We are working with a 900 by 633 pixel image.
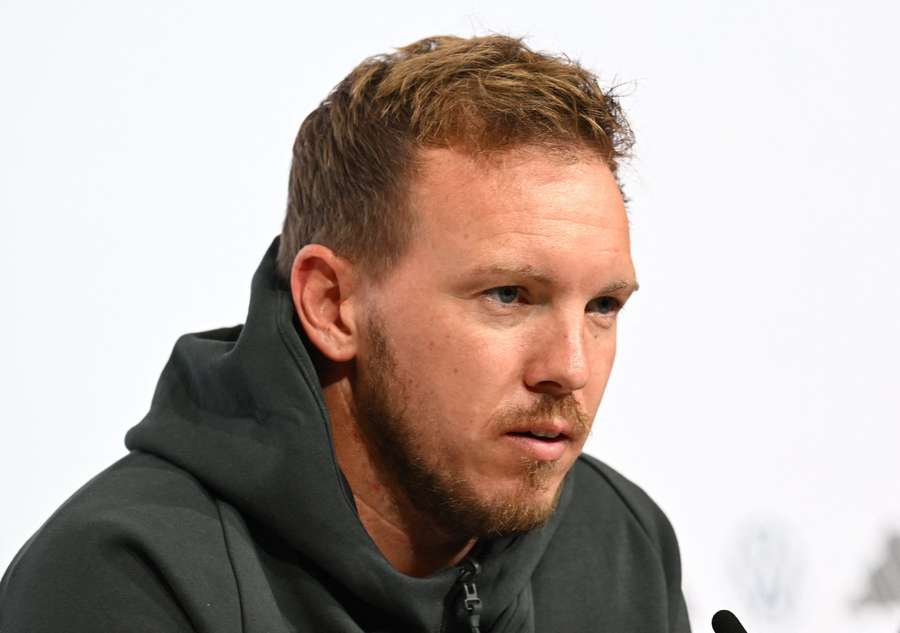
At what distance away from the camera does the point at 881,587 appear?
87.0 inches

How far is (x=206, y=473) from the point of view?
1.37 meters

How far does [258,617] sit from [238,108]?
0.97m

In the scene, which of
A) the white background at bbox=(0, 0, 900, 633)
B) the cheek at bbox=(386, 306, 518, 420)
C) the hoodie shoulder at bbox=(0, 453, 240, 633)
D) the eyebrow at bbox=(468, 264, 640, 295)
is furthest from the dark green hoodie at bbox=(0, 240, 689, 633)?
the white background at bbox=(0, 0, 900, 633)

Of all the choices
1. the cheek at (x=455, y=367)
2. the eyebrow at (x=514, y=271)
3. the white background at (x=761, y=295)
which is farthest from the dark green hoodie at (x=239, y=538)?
the white background at (x=761, y=295)

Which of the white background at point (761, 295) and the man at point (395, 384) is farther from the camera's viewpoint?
the white background at point (761, 295)

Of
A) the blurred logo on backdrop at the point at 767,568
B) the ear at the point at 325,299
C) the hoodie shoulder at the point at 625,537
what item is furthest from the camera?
the blurred logo on backdrop at the point at 767,568

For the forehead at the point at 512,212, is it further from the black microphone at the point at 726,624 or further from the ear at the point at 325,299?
the black microphone at the point at 726,624

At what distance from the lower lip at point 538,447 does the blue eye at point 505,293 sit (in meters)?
0.14

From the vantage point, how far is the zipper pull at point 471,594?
1.40 m

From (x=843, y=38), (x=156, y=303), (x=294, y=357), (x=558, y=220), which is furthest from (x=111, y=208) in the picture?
(x=843, y=38)

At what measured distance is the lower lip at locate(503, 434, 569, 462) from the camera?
136cm

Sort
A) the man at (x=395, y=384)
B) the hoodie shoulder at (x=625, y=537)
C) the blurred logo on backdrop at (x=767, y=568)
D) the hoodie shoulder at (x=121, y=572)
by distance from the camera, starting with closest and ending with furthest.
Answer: the hoodie shoulder at (x=121, y=572), the man at (x=395, y=384), the hoodie shoulder at (x=625, y=537), the blurred logo on backdrop at (x=767, y=568)

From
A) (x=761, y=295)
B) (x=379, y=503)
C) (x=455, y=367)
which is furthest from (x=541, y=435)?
(x=761, y=295)

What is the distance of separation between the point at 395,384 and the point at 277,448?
0.48 feet
